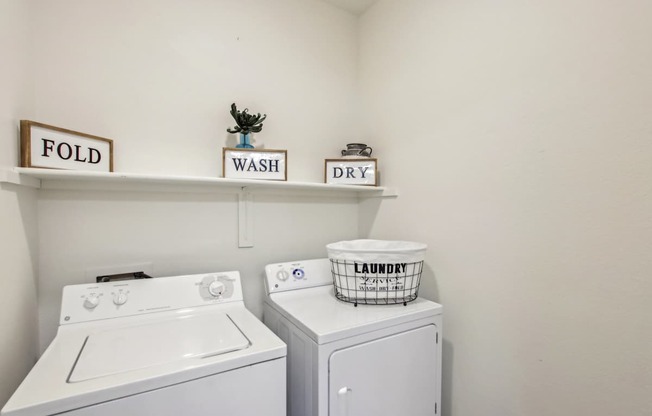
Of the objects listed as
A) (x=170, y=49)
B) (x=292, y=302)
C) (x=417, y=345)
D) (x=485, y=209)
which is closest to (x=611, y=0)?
(x=485, y=209)

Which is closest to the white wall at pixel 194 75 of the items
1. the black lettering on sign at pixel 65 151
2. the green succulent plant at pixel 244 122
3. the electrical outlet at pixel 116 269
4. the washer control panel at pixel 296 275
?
the green succulent plant at pixel 244 122

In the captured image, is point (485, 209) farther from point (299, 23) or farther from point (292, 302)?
point (299, 23)

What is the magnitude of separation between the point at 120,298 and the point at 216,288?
0.37 meters

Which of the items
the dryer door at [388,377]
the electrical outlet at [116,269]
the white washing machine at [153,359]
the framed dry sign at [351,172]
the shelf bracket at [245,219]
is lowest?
the dryer door at [388,377]

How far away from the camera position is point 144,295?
1252 mm

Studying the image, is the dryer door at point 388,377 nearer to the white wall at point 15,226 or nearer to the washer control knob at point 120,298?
the washer control knob at point 120,298

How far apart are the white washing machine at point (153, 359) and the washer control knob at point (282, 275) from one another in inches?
10.0

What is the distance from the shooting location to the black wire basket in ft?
4.32

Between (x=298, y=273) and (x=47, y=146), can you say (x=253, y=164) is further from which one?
(x=47, y=146)

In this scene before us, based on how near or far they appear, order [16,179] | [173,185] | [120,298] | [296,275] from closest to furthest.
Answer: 1. [16,179]
2. [120,298]
3. [173,185]
4. [296,275]

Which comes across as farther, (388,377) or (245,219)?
(245,219)

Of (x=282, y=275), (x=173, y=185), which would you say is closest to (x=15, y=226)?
(x=173, y=185)

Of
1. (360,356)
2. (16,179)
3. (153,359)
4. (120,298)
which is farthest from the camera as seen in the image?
(120,298)

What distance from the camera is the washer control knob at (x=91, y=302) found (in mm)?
1161
